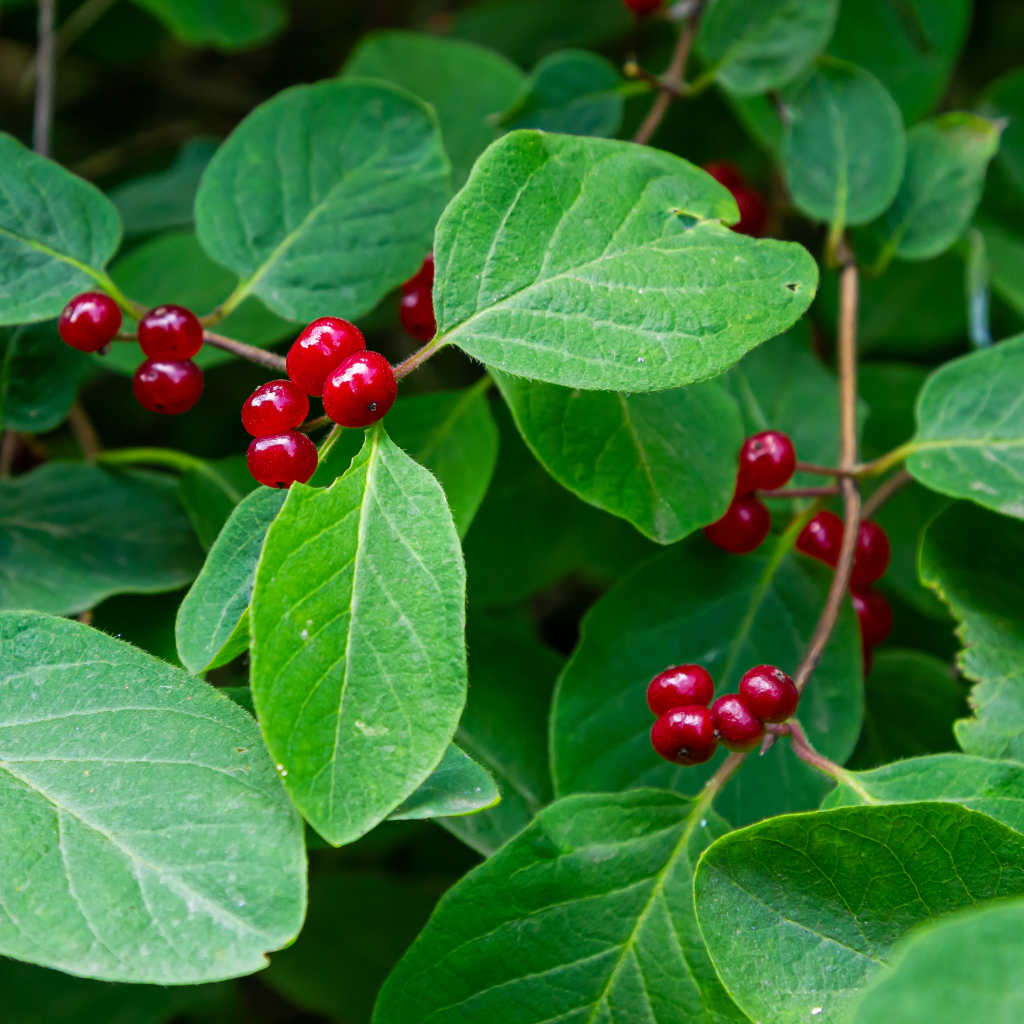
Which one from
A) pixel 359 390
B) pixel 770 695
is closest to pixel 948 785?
pixel 770 695

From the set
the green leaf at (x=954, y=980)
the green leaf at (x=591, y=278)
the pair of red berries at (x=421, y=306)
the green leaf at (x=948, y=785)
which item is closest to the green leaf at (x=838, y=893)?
the green leaf at (x=948, y=785)

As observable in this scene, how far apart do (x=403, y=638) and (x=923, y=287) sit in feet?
3.97

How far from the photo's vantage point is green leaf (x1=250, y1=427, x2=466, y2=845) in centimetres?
59

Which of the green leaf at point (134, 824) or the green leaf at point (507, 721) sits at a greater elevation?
the green leaf at point (134, 824)

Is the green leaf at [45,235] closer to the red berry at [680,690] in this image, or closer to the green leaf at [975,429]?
the red berry at [680,690]

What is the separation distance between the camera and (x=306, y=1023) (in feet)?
5.71

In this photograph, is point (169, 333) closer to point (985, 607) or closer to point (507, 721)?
point (507, 721)

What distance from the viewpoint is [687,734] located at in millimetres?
750

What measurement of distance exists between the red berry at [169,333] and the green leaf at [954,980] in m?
0.68

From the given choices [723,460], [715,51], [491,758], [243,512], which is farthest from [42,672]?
[715,51]

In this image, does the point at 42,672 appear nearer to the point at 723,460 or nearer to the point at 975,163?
the point at 723,460

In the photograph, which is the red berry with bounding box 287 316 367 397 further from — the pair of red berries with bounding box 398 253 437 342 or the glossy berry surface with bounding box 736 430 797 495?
the glossy berry surface with bounding box 736 430 797 495

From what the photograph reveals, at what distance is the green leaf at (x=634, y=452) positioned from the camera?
83 centimetres

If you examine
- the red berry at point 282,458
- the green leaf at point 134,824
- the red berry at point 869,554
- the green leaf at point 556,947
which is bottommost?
the green leaf at point 556,947
